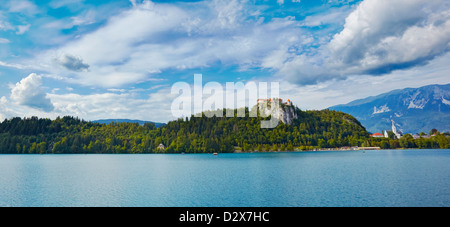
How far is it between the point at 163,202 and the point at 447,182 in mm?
39397

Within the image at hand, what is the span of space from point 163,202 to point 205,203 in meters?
4.92

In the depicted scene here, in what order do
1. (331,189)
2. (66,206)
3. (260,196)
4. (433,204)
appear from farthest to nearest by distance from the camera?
(331,189) → (260,196) → (66,206) → (433,204)

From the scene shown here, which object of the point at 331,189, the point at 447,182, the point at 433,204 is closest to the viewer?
the point at 433,204

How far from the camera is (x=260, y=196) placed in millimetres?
33281
